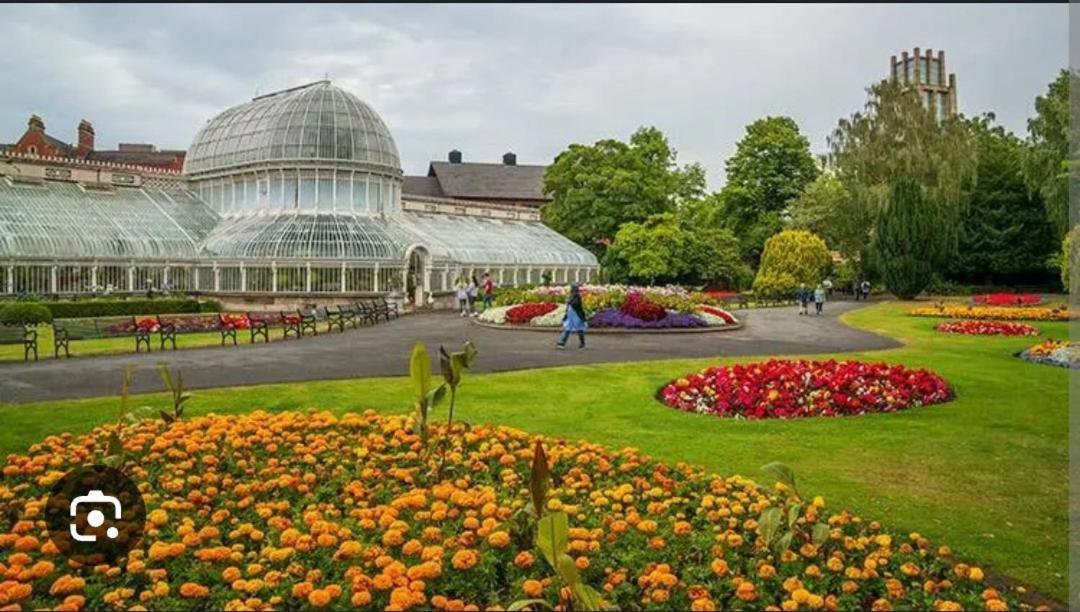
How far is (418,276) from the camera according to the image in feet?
144

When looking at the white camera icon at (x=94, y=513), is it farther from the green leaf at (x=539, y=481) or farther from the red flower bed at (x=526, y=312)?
the red flower bed at (x=526, y=312)

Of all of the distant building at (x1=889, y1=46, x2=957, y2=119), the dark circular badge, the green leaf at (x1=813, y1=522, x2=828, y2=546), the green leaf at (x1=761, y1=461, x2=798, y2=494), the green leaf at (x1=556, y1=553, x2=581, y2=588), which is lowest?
the dark circular badge

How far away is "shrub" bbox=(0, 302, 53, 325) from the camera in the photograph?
92.9ft

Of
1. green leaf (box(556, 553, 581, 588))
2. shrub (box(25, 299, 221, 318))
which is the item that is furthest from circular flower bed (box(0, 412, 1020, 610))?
shrub (box(25, 299, 221, 318))

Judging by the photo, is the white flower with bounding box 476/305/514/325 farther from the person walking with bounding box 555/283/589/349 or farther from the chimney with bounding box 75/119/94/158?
the chimney with bounding box 75/119/94/158

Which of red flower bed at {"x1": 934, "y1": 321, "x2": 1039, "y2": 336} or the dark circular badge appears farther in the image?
red flower bed at {"x1": 934, "y1": 321, "x2": 1039, "y2": 336}

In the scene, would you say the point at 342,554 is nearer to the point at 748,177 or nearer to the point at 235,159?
the point at 235,159

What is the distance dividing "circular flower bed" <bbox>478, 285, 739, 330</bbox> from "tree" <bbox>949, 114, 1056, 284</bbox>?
32.1 metres

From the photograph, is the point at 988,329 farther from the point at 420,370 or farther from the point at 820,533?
the point at 420,370

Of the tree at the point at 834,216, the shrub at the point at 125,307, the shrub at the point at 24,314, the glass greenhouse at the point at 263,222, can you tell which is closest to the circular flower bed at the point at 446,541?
the shrub at the point at 24,314

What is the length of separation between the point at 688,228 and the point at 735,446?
2061 inches

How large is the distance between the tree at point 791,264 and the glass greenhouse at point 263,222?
41.9 ft

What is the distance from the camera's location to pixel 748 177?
70.0 metres

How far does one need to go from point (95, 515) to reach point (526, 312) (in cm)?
2397
